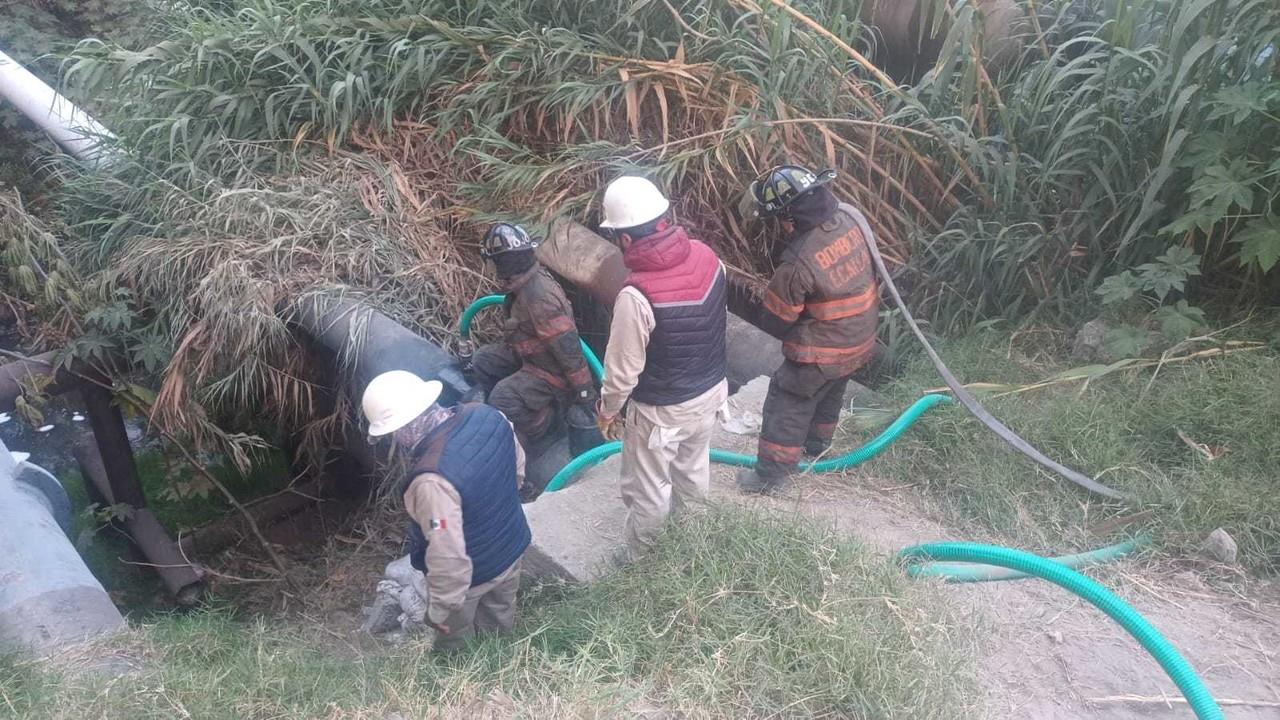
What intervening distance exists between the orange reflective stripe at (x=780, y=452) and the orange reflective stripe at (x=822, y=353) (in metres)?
0.36

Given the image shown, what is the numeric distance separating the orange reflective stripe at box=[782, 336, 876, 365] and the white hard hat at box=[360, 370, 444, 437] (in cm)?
147

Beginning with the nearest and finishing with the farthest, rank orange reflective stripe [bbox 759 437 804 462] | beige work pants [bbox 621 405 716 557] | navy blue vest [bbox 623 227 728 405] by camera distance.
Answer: navy blue vest [bbox 623 227 728 405], beige work pants [bbox 621 405 716 557], orange reflective stripe [bbox 759 437 804 462]

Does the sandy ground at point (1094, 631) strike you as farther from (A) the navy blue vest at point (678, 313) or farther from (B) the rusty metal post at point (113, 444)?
(B) the rusty metal post at point (113, 444)

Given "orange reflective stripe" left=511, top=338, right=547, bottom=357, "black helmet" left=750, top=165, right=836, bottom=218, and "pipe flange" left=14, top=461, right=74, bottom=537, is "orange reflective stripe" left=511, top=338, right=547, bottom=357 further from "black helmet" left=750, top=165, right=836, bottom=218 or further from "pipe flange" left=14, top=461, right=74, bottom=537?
"pipe flange" left=14, top=461, right=74, bottom=537

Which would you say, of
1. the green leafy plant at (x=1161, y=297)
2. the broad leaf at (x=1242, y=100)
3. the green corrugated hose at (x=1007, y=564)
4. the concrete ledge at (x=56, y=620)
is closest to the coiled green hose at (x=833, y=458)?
the green corrugated hose at (x=1007, y=564)

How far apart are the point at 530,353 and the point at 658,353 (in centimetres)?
123

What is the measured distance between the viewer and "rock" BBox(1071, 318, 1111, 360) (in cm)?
418

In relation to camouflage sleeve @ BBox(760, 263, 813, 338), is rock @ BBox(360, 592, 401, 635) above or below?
below

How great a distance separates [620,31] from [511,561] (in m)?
3.42

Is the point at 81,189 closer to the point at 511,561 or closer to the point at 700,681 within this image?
the point at 511,561

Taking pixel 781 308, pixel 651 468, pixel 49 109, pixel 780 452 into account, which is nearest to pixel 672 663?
pixel 651 468

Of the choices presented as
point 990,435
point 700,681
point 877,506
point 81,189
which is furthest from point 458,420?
point 81,189

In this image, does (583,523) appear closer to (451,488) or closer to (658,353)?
(658,353)

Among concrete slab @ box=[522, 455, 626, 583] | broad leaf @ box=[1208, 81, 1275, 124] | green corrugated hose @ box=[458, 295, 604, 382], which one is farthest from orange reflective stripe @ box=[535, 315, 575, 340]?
broad leaf @ box=[1208, 81, 1275, 124]
